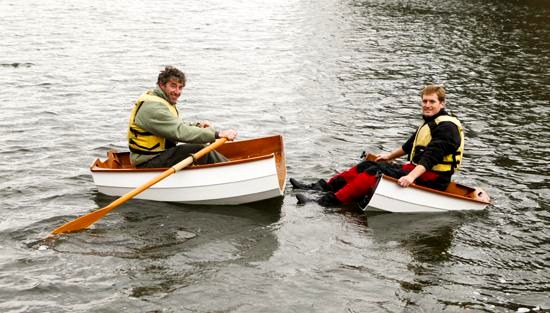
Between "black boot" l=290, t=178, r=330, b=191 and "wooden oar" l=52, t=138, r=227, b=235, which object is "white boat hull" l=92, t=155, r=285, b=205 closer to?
"wooden oar" l=52, t=138, r=227, b=235

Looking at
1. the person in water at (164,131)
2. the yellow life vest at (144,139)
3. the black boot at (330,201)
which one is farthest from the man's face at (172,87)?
the black boot at (330,201)

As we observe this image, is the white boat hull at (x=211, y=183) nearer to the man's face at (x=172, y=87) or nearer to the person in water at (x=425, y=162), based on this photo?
the person in water at (x=425, y=162)

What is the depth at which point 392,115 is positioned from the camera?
1502 centimetres

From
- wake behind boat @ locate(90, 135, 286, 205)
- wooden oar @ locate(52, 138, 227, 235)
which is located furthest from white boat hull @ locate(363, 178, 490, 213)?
wooden oar @ locate(52, 138, 227, 235)

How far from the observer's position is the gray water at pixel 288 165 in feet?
24.3

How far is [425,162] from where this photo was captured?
29.0 feet

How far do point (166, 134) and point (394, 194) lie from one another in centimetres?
320

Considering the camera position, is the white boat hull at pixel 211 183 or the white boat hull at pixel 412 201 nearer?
the white boat hull at pixel 412 201

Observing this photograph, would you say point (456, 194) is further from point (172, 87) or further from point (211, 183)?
point (172, 87)

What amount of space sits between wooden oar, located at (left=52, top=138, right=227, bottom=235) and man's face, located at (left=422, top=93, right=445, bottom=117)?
2738 millimetres

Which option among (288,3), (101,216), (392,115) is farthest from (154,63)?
(288,3)

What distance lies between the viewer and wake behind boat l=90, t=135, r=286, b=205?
29.9ft

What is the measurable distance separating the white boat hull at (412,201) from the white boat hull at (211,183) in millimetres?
1408

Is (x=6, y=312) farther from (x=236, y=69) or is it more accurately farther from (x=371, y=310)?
(x=236, y=69)
